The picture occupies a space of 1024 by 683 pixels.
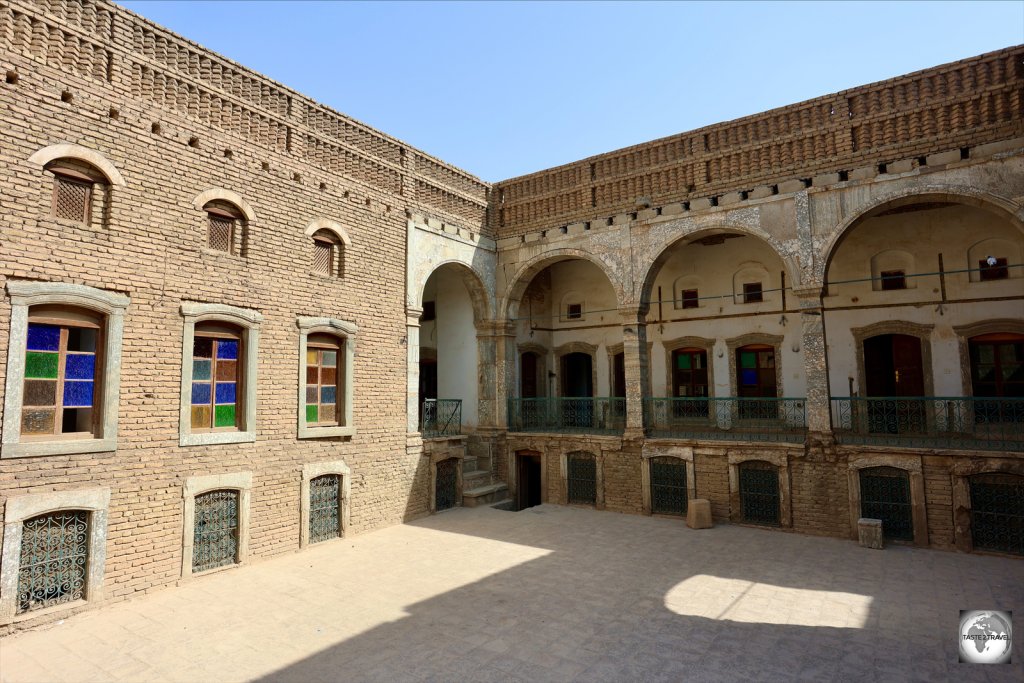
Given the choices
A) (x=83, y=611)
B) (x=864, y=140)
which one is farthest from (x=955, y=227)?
(x=83, y=611)

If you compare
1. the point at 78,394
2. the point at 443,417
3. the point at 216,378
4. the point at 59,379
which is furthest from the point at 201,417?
the point at 443,417

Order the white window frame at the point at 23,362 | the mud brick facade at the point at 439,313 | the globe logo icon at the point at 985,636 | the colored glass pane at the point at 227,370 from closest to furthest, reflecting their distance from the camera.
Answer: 1. the globe logo icon at the point at 985,636
2. the white window frame at the point at 23,362
3. the mud brick facade at the point at 439,313
4. the colored glass pane at the point at 227,370

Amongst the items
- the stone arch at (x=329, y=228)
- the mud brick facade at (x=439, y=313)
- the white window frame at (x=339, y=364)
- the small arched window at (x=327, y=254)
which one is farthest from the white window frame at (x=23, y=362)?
the small arched window at (x=327, y=254)

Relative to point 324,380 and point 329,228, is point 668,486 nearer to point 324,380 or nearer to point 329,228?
point 324,380

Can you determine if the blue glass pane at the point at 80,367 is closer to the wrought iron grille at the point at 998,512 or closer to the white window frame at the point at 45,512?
the white window frame at the point at 45,512

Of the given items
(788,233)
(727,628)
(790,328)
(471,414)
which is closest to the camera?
(727,628)

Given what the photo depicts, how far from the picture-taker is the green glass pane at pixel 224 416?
9.55 m

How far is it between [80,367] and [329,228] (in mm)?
4987

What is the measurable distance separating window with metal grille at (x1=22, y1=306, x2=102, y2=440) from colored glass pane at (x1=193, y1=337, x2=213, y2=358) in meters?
1.39

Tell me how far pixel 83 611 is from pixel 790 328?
50.6 ft

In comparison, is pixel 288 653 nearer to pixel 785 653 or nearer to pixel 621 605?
pixel 621 605

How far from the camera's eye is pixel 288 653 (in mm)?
6410

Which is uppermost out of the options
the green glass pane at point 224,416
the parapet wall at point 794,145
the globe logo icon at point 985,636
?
the parapet wall at point 794,145

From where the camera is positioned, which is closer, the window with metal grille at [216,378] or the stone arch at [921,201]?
the window with metal grille at [216,378]
